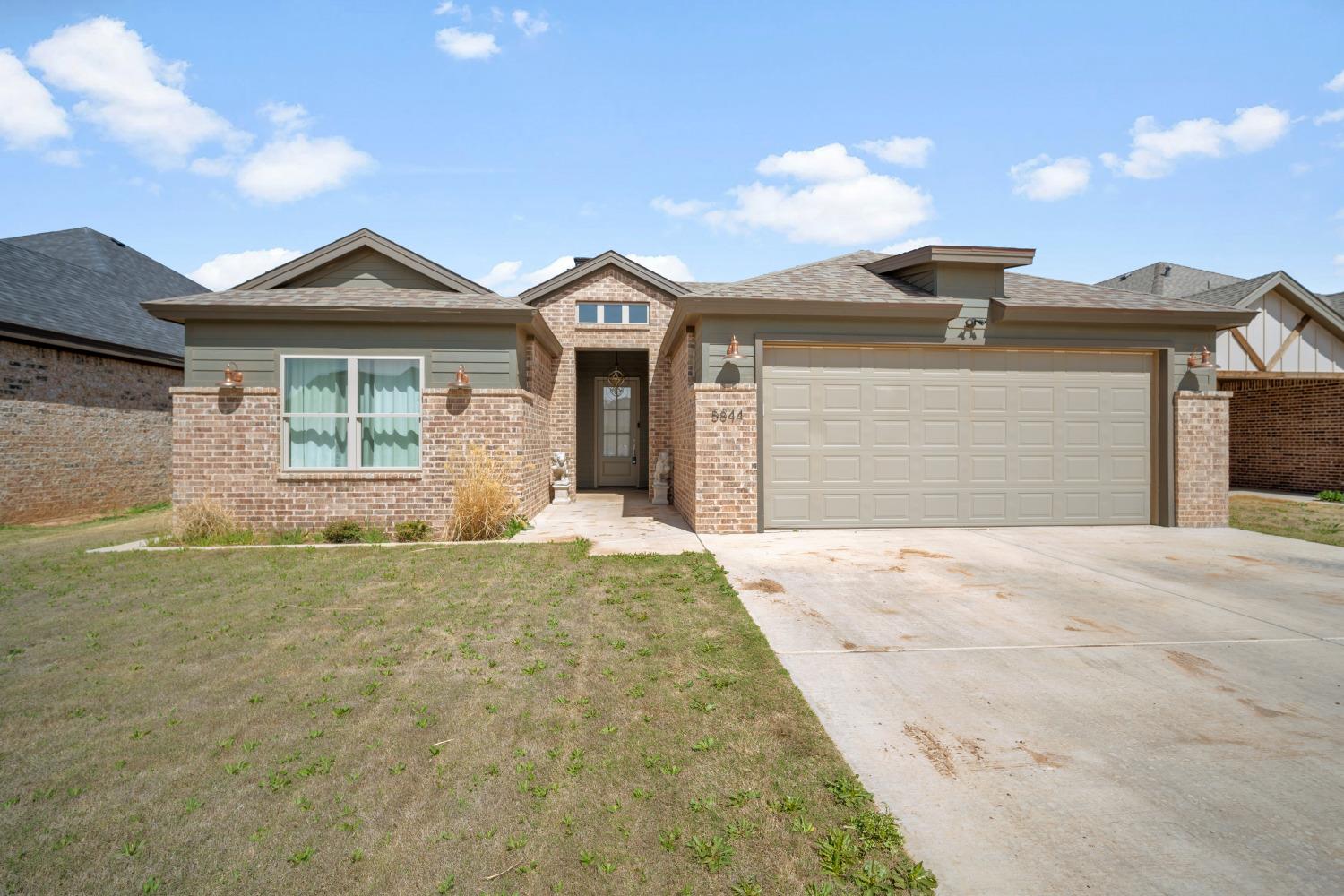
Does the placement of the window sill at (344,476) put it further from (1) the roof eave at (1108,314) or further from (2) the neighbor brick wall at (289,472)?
(1) the roof eave at (1108,314)

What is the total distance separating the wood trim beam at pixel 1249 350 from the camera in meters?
14.2

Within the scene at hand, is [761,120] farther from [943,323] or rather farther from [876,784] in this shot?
[876,784]

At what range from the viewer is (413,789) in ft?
8.39

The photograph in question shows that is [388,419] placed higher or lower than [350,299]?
lower

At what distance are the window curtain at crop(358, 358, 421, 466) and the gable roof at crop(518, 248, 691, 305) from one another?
5.66m

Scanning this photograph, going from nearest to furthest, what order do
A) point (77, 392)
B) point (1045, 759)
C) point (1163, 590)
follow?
1. point (1045, 759)
2. point (1163, 590)
3. point (77, 392)

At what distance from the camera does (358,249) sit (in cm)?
→ 1040

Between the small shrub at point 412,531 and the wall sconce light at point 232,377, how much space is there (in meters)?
3.27

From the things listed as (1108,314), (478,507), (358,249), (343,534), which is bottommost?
(343,534)

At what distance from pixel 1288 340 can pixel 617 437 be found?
661 inches

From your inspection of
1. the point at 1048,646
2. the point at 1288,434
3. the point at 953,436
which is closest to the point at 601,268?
the point at 953,436

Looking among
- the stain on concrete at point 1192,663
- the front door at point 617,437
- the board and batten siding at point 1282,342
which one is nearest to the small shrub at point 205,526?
the front door at point 617,437

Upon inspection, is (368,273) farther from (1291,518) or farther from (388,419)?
(1291,518)

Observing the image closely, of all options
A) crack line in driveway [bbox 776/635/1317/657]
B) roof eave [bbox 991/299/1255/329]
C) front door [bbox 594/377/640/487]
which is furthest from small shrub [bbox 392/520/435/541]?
roof eave [bbox 991/299/1255/329]
